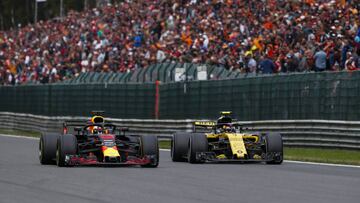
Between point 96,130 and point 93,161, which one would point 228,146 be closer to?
point 96,130

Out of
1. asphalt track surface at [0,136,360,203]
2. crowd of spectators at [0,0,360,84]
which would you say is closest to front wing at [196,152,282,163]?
asphalt track surface at [0,136,360,203]

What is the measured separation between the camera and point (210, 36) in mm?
33969

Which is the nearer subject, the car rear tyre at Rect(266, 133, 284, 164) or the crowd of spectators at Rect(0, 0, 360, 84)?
the car rear tyre at Rect(266, 133, 284, 164)

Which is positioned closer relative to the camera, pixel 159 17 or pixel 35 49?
pixel 159 17

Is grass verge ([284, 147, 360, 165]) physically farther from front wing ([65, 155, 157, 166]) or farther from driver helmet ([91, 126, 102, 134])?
driver helmet ([91, 126, 102, 134])

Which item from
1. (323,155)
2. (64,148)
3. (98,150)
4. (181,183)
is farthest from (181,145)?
(181,183)

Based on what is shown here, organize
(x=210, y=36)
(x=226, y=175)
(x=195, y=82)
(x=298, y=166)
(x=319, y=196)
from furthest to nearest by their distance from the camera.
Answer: (x=210, y=36) < (x=195, y=82) < (x=298, y=166) < (x=226, y=175) < (x=319, y=196)

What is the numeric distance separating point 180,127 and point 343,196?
18714 mm

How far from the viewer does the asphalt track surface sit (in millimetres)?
12289

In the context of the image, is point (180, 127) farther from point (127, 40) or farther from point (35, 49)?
point (35, 49)

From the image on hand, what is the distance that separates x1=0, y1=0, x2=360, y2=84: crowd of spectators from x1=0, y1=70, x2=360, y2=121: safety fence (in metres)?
0.90

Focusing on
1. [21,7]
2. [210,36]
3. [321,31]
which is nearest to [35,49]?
[210,36]

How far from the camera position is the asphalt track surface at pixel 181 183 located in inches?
484

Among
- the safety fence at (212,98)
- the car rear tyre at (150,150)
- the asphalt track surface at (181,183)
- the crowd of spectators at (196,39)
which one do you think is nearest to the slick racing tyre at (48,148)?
the asphalt track surface at (181,183)
